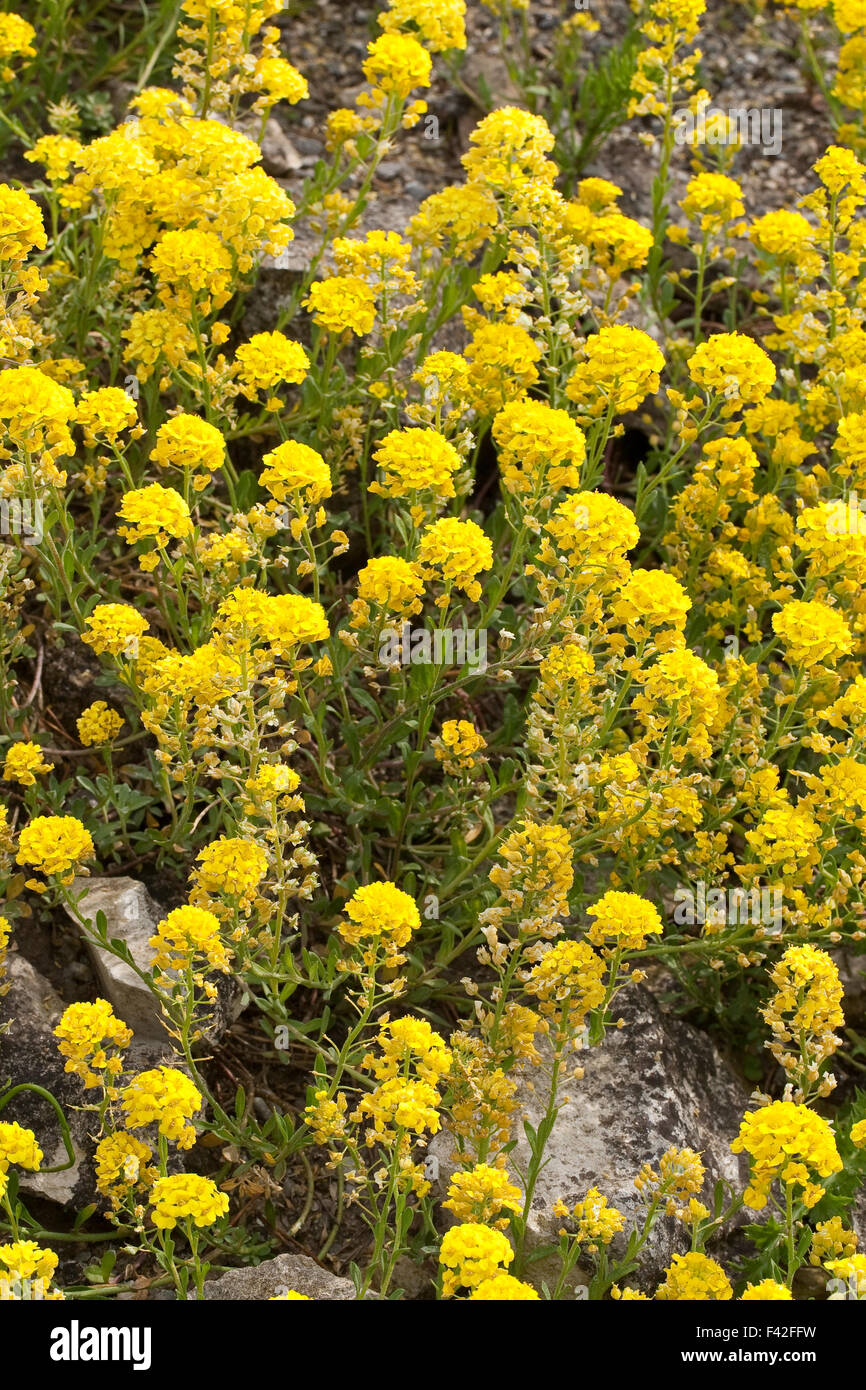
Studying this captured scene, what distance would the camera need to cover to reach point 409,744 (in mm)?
4855

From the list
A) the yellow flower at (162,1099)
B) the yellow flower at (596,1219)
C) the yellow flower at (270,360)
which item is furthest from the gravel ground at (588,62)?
the yellow flower at (596,1219)

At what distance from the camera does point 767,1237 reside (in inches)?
156

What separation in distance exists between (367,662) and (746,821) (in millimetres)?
1186

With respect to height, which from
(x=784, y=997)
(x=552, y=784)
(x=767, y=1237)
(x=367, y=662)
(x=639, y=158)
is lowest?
(x=767, y=1237)

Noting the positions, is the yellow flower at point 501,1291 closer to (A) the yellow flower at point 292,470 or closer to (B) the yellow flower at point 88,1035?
(B) the yellow flower at point 88,1035

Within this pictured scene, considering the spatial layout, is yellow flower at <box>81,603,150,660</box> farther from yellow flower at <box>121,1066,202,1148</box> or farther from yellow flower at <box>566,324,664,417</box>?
yellow flower at <box>566,324,664,417</box>

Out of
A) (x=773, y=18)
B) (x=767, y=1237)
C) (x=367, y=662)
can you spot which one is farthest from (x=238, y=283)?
(x=773, y=18)

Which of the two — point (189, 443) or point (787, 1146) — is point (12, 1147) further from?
point (189, 443)

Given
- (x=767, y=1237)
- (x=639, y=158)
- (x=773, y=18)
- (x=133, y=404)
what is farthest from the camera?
(x=773, y=18)

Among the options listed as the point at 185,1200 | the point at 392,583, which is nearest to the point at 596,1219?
the point at 185,1200

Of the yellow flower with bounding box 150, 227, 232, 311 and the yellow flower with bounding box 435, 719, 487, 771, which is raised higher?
the yellow flower with bounding box 150, 227, 232, 311

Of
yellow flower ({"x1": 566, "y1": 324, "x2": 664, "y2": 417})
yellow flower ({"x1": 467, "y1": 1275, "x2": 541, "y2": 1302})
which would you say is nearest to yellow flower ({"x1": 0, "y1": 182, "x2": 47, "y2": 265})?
yellow flower ({"x1": 566, "y1": 324, "x2": 664, "y2": 417})

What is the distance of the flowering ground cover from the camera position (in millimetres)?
3613
